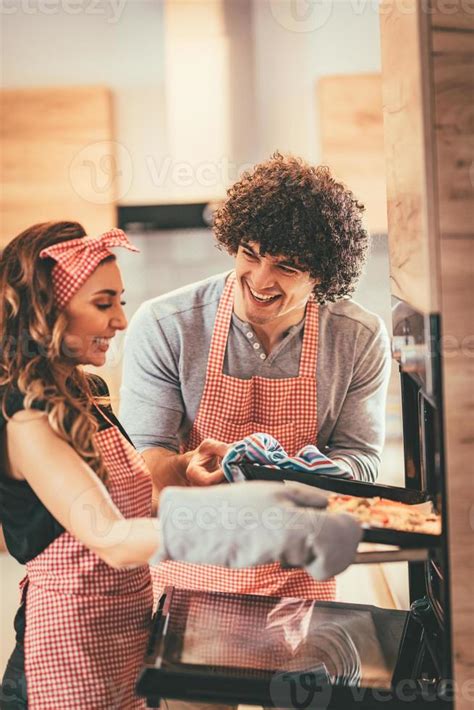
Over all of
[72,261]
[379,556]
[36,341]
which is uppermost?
[72,261]

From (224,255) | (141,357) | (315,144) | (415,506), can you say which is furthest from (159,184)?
(415,506)

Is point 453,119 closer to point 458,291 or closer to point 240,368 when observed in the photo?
point 458,291

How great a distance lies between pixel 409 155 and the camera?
1.16 meters

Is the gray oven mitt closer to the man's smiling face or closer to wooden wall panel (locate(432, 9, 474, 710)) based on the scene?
wooden wall panel (locate(432, 9, 474, 710))

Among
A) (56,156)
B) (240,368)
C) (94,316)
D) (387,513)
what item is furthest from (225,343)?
(56,156)

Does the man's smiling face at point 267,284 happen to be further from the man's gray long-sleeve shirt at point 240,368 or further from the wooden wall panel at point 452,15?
the wooden wall panel at point 452,15

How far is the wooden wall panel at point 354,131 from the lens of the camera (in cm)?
329

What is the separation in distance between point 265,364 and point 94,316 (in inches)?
23.6

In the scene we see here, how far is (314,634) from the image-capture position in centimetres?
129

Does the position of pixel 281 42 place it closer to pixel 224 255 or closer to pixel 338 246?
pixel 224 255

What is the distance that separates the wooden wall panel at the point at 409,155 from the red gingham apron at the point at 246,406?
367mm

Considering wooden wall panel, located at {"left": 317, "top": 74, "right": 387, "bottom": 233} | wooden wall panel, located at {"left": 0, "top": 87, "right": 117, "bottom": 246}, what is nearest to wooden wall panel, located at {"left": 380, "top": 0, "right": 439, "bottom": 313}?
wooden wall panel, located at {"left": 317, "top": 74, "right": 387, "bottom": 233}

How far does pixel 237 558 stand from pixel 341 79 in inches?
103

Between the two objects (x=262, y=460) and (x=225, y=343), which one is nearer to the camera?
(x=262, y=460)
